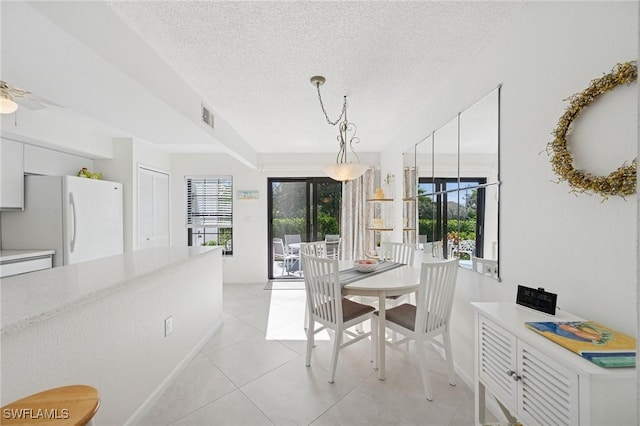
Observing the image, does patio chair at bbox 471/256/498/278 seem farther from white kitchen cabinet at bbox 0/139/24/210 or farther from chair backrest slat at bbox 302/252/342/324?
white kitchen cabinet at bbox 0/139/24/210

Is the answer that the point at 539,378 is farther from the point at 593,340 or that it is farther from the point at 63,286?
the point at 63,286

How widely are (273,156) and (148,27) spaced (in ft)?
11.5

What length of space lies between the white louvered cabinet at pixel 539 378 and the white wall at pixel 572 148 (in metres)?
0.22

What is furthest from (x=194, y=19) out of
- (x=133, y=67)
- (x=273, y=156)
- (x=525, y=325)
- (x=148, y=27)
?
(x=273, y=156)

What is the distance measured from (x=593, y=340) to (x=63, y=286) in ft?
7.58

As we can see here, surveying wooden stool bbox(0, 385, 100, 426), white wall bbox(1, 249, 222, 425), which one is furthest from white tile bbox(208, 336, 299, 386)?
wooden stool bbox(0, 385, 100, 426)

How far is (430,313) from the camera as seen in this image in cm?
206

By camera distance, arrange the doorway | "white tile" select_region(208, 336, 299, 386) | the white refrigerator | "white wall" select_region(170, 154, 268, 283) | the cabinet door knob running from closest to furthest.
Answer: the cabinet door knob < "white tile" select_region(208, 336, 299, 386) < the white refrigerator < "white wall" select_region(170, 154, 268, 283) < the doorway

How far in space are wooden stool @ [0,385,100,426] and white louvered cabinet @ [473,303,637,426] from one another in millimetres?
1530

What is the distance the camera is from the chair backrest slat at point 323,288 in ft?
7.09

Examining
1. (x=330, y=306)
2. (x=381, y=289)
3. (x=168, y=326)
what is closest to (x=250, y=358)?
(x=168, y=326)

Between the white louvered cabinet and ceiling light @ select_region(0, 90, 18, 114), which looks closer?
the white louvered cabinet

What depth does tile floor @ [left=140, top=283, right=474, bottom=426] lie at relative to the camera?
178cm

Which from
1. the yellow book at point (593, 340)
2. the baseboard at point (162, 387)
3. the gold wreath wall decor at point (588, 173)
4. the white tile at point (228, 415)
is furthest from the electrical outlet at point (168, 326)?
the gold wreath wall decor at point (588, 173)
